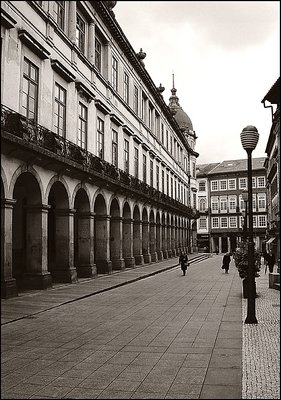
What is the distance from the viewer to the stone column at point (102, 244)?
966 inches

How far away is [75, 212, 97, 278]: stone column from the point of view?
22.0 metres

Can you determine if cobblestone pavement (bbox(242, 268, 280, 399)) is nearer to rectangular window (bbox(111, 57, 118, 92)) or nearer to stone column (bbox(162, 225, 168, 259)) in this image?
rectangular window (bbox(111, 57, 118, 92))

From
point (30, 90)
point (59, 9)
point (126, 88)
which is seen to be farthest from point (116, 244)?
point (59, 9)

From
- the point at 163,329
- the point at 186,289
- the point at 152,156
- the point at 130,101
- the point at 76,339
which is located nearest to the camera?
the point at 76,339

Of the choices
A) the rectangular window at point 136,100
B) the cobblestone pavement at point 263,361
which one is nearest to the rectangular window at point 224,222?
the rectangular window at point 136,100

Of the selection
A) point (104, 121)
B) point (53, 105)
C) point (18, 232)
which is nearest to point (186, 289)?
point (18, 232)

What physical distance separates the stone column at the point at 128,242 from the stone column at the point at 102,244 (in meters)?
5.04

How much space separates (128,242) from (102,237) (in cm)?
542

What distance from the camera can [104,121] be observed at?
25422 millimetres

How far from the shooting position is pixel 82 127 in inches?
878

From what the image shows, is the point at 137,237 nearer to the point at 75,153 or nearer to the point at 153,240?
the point at 153,240

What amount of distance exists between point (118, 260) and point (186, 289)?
9477mm

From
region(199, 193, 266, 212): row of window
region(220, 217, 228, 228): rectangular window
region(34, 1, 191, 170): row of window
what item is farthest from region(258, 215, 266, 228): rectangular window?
region(34, 1, 191, 170): row of window

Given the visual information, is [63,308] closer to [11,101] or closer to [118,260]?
[11,101]
